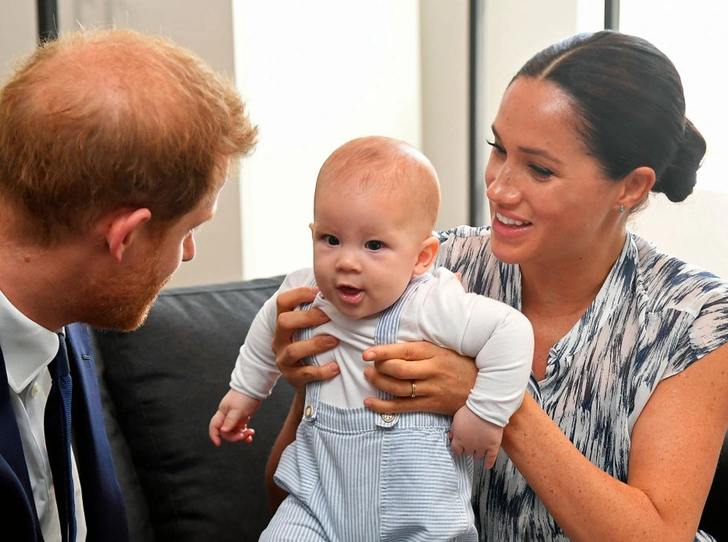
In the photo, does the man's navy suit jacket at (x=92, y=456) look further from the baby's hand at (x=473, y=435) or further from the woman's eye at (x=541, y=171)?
the woman's eye at (x=541, y=171)

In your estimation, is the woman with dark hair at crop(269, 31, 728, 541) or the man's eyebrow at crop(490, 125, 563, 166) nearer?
the woman with dark hair at crop(269, 31, 728, 541)

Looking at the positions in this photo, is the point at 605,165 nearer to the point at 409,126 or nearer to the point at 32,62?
the point at 32,62

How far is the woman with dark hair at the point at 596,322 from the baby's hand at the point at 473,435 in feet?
0.12

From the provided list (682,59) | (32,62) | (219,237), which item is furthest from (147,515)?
(682,59)

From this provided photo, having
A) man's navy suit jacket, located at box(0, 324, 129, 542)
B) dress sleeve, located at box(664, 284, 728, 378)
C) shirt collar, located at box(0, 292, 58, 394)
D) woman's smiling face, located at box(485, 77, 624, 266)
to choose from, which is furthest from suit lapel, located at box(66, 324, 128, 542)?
dress sleeve, located at box(664, 284, 728, 378)

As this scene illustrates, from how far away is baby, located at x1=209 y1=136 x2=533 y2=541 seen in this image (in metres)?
1.44

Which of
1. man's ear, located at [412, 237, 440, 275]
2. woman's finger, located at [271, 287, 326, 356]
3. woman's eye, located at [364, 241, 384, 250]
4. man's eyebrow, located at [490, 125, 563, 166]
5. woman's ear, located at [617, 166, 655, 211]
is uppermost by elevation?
man's eyebrow, located at [490, 125, 563, 166]

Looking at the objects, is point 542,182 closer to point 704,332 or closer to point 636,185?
point 636,185

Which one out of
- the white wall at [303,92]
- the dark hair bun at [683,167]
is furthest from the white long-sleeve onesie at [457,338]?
the white wall at [303,92]

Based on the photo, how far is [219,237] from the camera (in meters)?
3.59

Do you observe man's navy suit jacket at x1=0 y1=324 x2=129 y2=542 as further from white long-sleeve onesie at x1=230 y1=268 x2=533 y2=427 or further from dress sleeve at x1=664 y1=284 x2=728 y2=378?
dress sleeve at x1=664 y1=284 x2=728 y2=378

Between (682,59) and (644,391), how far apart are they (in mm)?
1990

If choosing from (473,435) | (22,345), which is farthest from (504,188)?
(22,345)

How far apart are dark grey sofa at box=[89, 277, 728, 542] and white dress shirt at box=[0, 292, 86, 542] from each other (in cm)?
51
